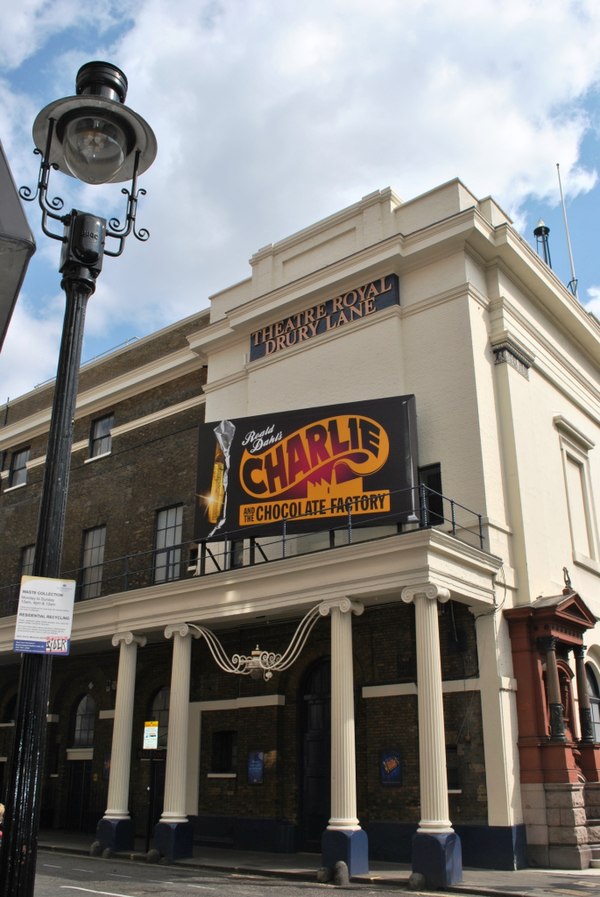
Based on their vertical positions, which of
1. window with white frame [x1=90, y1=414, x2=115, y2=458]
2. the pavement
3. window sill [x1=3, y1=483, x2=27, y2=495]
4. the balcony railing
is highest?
window with white frame [x1=90, y1=414, x2=115, y2=458]

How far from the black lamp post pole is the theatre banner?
11638 mm

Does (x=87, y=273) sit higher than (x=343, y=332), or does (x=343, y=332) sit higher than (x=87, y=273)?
(x=343, y=332)

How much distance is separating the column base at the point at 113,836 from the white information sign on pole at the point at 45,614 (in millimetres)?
14570

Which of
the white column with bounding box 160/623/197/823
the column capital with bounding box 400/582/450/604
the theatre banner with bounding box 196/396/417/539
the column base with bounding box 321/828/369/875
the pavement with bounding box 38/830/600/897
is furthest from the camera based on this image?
the theatre banner with bounding box 196/396/417/539

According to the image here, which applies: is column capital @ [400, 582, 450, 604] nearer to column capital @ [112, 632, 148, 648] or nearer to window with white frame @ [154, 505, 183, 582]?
column capital @ [112, 632, 148, 648]

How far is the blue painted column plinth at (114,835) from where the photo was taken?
18094 mm

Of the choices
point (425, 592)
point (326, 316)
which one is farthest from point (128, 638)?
point (326, 316)

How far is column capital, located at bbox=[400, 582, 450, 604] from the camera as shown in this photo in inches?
582

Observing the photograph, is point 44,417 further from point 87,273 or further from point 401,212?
point 87,273

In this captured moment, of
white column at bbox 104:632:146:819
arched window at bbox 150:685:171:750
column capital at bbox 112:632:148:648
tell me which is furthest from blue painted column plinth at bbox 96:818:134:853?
column capital at bbox 112:632:148:648

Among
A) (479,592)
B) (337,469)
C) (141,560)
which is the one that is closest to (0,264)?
(479,592)

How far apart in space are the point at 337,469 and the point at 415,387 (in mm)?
2829

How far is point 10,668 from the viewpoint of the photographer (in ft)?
89.1

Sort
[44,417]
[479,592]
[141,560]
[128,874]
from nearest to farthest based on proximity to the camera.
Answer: [128,874] → [479,592] → [141,560] → [44,417]
